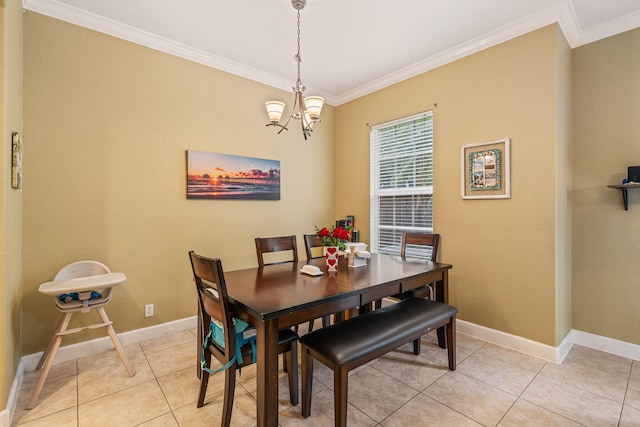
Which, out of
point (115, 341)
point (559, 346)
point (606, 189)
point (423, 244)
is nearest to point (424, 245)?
point (423, 244)

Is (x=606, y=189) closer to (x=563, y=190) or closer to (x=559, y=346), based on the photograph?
(x=563, y=190)

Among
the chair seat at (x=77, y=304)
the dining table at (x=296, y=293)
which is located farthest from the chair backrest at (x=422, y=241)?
the chair seat at (x=77, y=304)

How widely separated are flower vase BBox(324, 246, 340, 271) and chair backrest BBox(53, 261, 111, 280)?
1.79 m

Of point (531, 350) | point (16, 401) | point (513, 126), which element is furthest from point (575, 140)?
point (16, 401)

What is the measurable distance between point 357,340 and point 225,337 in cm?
73

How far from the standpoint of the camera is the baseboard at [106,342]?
2.31 metres

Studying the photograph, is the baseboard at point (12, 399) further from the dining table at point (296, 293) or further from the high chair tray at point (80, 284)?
the dining table at point (296, 293)

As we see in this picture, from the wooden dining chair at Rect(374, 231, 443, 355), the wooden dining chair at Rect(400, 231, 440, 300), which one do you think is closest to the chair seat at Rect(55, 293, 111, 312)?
the wooden dining chair at Rect(374, 231, 443, 355)

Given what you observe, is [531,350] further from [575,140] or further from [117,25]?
[117,25]

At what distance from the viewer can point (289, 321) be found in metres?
1.58

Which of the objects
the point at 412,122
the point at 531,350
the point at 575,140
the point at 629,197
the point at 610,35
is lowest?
the point at 531,350

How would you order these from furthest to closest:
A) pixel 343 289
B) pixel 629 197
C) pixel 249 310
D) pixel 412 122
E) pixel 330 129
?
pixel 330 129 → pixel 412 122 → pixel 629 197 → pixel 343 289 → pixel 249 310

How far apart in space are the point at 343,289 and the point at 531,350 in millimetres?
1938

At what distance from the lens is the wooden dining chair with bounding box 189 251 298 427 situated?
5.12ft
